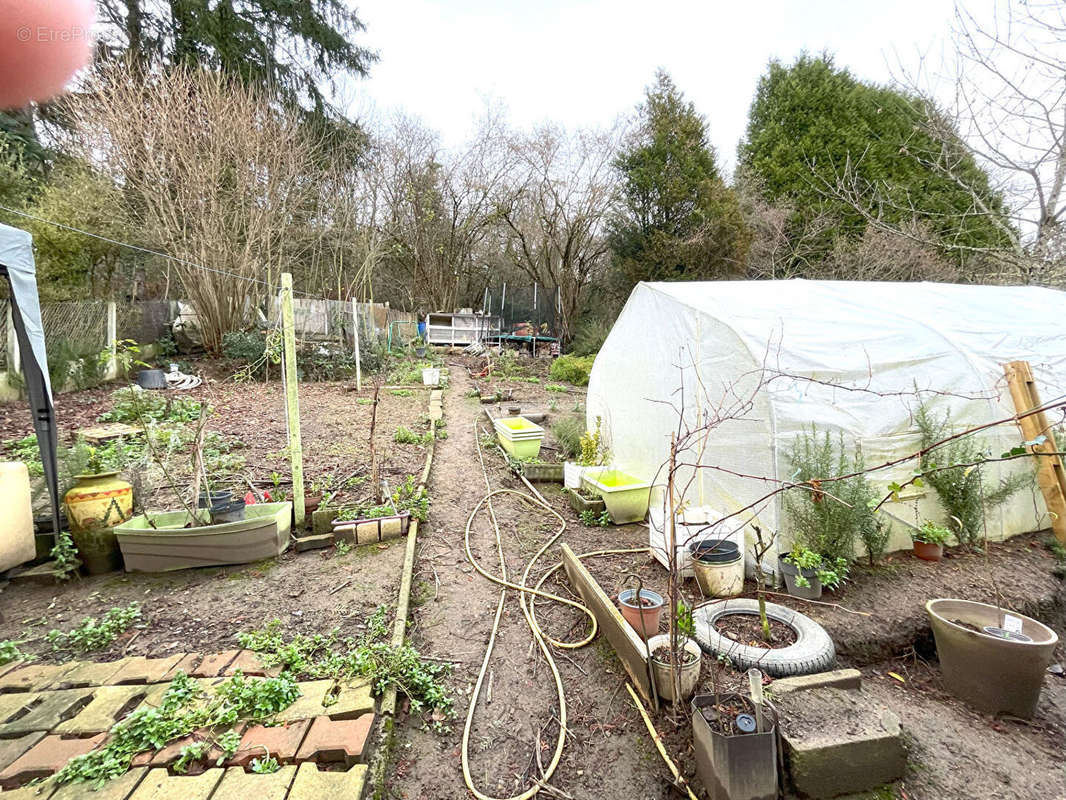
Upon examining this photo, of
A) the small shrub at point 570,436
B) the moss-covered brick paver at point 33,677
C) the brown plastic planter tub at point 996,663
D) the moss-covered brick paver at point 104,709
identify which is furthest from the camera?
the small shrub at point 570,436

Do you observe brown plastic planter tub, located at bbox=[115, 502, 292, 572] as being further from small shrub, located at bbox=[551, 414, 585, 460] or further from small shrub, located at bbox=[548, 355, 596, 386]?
small shrub, located at bbox=[548, 355, 596, 386]

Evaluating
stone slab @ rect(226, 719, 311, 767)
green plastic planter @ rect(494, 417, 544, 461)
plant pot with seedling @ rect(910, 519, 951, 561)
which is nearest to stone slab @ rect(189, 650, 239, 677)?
stone slab @ rect(226, 719, 311, 767)

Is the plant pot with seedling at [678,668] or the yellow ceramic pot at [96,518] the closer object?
the plant pot with seedling at [678,668]

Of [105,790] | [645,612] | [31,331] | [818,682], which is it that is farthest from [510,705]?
[31,331]

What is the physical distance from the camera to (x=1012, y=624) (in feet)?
8.94

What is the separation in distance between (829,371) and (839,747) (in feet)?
9.15

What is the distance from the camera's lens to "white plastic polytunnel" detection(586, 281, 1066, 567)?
3.76 metres

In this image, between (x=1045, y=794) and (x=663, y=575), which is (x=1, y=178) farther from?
(x=1045, y=794)

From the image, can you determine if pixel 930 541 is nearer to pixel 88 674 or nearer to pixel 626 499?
pixel 626 499

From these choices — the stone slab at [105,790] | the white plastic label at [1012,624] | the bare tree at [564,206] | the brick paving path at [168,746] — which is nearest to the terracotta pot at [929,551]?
the white plastic label at [1012,624]

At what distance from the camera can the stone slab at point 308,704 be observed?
7.22 ft

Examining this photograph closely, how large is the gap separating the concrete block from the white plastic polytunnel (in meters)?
1.25

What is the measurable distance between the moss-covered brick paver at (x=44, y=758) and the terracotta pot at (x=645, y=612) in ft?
8.70

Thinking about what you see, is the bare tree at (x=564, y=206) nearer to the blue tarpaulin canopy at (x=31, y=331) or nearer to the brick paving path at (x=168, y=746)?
the blue tarpaulin canopy at (x=31, y=331)
